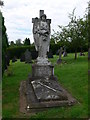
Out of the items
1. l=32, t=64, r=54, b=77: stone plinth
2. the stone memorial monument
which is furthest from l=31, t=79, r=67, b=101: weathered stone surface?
l=32, t=64, r=54, b=77: stone plinth

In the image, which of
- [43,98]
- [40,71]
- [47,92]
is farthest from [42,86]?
[40,71]

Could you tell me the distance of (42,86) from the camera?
365 inches

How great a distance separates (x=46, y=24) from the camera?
1178cm

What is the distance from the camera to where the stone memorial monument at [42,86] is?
820cm

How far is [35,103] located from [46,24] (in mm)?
5142

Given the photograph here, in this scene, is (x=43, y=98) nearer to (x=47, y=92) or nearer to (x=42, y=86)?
(x=47, y=92)

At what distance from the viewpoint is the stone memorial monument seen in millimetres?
8200

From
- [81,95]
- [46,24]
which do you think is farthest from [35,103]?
[46,24]

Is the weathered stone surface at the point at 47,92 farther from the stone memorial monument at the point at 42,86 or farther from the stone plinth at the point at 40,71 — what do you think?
the stone plinth at the point at 40,71

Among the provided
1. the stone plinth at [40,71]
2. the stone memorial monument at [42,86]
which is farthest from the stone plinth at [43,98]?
the stone plinth at [40,71]

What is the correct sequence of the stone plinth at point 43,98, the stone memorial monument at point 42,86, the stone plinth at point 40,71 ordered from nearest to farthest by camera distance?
the stone plinth at point 43,98 → the stone memorial monument at point 42,86 → the stone plinth at point 40,71

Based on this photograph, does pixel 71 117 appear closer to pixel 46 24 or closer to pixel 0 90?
pixel 0 90

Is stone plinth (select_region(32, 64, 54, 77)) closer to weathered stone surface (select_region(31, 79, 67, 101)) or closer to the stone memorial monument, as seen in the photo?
the stone memorial monument

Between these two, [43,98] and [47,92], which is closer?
[43,98]
